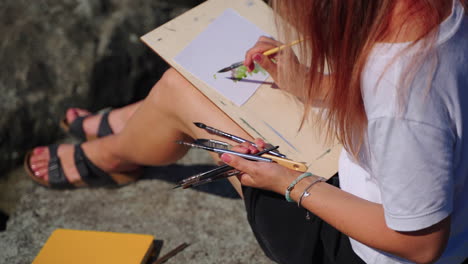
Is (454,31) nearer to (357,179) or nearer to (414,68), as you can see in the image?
(414,68)

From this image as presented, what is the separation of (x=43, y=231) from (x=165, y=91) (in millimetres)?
717

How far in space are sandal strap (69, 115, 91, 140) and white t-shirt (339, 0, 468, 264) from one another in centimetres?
139

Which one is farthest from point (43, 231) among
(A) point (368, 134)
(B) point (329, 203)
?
(A) point (368, 134)

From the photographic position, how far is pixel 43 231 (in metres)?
1.76

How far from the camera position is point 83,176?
186 centimetres

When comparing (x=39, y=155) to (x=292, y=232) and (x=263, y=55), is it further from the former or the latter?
(x=292, y=232)

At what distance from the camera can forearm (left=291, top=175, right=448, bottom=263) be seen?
944mm

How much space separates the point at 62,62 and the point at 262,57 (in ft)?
3.84

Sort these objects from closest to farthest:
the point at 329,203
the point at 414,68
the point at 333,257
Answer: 1. the point at 414,68
2. the point at 329,203
3. the point at 333,257

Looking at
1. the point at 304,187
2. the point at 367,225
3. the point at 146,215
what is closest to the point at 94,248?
the point at 146,215

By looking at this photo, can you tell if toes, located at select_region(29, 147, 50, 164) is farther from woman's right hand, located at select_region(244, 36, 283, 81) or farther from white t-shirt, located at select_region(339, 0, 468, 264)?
white t-shirt, located at select_region(339, 0, 468, 264)

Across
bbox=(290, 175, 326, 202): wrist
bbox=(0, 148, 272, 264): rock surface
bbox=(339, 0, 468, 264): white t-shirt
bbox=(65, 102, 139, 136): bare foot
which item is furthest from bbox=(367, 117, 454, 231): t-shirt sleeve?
bbox=(65, 102, 139, 136): bare foot

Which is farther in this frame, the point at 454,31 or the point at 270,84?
the point at 270,84

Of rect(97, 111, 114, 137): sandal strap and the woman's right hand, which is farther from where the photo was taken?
rect(97, 111, 114, 137): sandal strap
